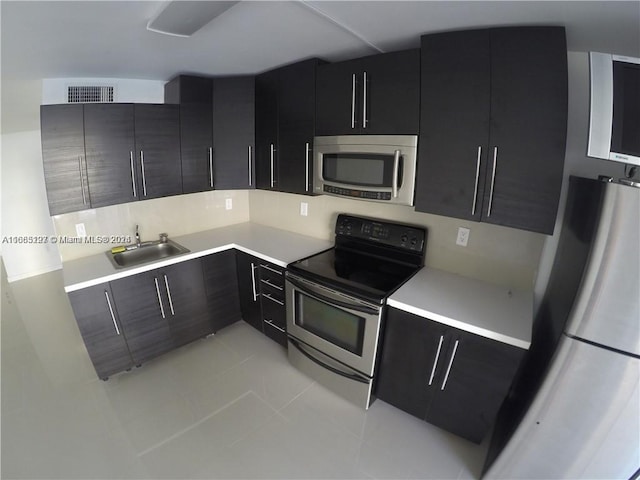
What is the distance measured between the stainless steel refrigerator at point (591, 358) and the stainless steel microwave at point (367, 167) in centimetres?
77

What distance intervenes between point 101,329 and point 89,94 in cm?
160

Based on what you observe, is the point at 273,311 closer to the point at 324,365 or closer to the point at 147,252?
the point at 324,365

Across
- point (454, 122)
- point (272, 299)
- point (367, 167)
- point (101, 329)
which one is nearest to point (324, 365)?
point (272, 299)

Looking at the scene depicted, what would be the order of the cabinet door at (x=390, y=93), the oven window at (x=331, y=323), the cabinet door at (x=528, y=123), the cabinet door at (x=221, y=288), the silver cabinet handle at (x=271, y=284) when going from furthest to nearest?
1. the cabinet door at (x=221, y=288)
2. the silver cabinet handle at (x=271, y=284)
3. the oven window at (x=331, y=323)
4. the cabinet door at (x=390, y=93)
5. the cabinet door at (x=528, y=123)

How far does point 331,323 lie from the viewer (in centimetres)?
184

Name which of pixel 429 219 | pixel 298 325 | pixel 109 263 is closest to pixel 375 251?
pixel 429 219

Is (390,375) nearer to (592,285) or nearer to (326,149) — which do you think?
(592,285)

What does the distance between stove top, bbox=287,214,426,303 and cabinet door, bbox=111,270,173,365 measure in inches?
42.2

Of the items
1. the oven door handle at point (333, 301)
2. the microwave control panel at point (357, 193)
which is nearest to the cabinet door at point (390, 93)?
the microwave control panel at point (357, 193)

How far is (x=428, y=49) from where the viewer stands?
1.42m

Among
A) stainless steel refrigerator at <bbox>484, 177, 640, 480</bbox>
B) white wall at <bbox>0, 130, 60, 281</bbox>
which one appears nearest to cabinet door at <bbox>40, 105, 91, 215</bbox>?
white wall at <bbox>0, 130, 60, 281</bbox>

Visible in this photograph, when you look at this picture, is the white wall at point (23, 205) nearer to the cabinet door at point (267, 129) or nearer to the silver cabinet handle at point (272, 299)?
the cabinet door at point (267, 129)

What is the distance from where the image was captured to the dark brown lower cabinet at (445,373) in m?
1.41

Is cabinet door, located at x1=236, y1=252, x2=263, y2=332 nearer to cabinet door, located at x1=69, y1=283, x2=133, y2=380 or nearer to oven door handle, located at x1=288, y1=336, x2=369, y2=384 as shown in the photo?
oven door handle, located at x1=288, y1=336, x2=369, y2=384
